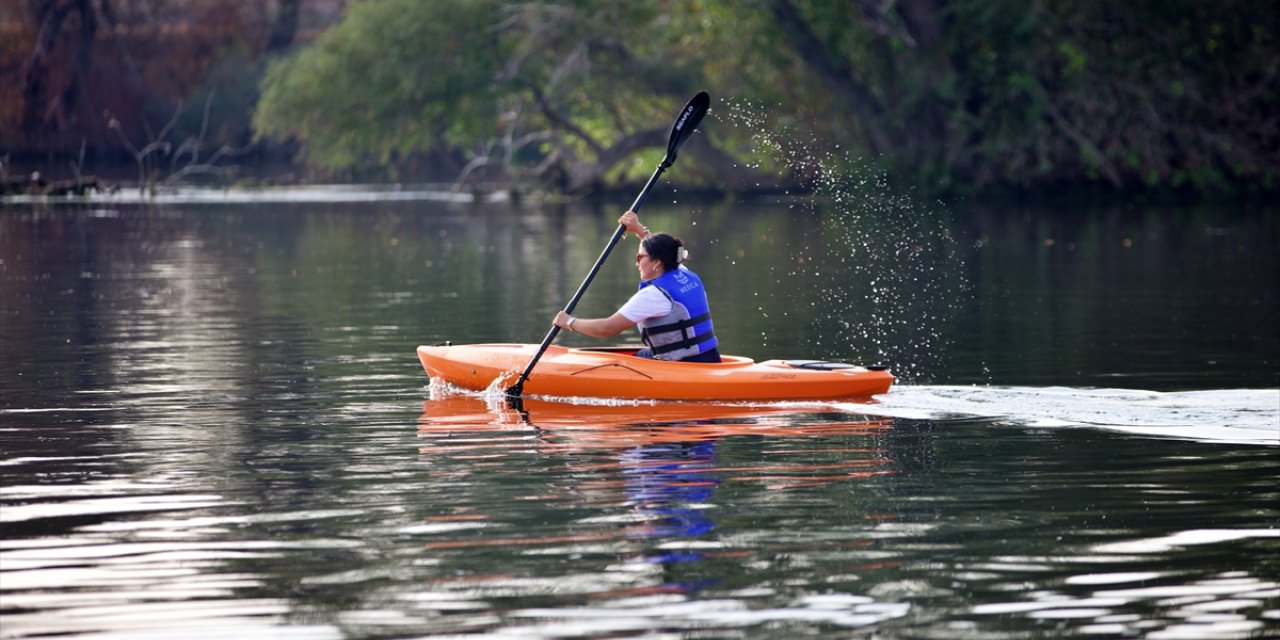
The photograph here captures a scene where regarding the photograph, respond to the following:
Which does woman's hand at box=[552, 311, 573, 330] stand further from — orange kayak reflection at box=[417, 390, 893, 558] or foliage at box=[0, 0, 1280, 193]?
foliage at box=[0, 0, 1280, 193]

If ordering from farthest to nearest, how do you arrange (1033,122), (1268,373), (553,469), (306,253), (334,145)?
(334,145) → (1033,122) → (306,253) → (1268,373) → (553,469)

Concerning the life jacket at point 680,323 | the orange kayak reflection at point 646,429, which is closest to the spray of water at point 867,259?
the life jacket at point 680,323

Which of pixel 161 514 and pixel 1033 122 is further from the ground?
pixel 1033 122

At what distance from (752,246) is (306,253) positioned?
6583mm

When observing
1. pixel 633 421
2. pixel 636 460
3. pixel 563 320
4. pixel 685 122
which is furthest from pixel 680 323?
pixel 685 122

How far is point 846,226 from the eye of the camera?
113 ft

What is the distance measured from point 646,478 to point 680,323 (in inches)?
121

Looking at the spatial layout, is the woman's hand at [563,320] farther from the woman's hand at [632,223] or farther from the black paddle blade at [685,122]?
the black paddle blade at [685,122]

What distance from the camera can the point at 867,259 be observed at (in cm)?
2717

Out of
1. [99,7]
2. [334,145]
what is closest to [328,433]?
[334,145]

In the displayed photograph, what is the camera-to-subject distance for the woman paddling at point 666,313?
37.7 ft

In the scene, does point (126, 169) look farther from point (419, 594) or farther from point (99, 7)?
point (419, 594)

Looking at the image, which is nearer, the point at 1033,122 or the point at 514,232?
the point at 514,232

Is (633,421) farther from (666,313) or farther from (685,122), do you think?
(685,122)
